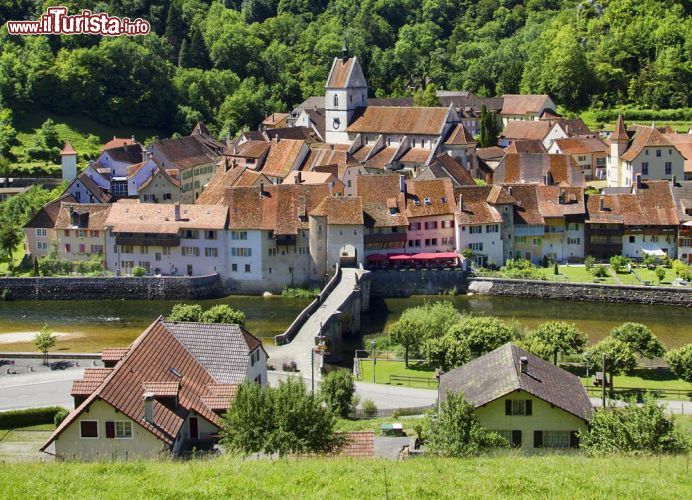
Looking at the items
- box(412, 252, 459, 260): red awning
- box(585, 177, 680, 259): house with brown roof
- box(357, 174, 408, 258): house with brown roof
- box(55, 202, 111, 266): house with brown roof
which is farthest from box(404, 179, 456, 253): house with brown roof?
box(55, 202, 111, 266): house with brown roof

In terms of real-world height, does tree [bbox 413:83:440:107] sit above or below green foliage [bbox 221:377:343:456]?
above

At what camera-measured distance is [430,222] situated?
7494 centimetres

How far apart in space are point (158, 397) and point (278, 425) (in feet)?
12.2

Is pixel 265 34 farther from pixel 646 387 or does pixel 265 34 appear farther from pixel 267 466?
pixel 267 466

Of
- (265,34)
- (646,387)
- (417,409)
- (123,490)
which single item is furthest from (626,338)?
(265,34)

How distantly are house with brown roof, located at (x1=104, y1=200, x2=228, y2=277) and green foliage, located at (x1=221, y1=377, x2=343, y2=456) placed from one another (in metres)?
Result: 39.4

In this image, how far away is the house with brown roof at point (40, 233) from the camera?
7662cm

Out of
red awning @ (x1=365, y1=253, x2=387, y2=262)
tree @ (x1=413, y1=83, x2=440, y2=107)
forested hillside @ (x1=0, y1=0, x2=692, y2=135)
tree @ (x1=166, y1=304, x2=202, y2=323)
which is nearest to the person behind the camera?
tree @ (x1=166, y1=304, x2=202, y2=323)

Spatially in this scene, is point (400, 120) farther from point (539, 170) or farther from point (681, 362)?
point (681, 362)

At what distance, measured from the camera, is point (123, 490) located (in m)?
25.5

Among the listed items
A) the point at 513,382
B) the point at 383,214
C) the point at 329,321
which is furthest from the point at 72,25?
the point at 513,382

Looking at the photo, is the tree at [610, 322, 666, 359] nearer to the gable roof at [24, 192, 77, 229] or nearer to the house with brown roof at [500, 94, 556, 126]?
the gable roof at [24, 192, 77, 229]

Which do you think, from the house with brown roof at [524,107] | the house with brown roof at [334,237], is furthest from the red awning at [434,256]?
the house with brown roof at [524,107]

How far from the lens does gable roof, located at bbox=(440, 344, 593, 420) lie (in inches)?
1391
